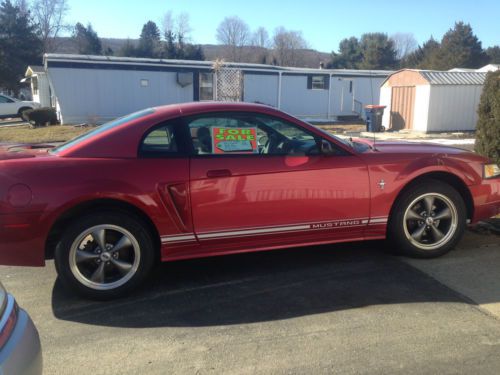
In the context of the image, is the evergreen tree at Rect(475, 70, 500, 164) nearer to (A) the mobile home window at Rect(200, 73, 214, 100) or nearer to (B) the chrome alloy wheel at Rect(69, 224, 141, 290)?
(B) the chrome alloy wheel at Rect(69, 224, 141, 290)

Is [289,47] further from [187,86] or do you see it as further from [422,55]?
[187,86]

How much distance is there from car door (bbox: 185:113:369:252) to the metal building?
581 inches

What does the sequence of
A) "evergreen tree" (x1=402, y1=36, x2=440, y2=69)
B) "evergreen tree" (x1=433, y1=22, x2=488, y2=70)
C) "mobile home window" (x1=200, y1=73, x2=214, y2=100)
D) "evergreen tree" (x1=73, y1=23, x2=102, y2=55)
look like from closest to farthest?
"mobile home window" (x1=200, y1=73, x2=214, y2=100)
"evergreen tree" (x1=433, y1=22, x2=488, y2=70)
"evergreen tree" (x1=402, y1=36, x2=440, y2=69)
"evergreen tree" (x1=73, y1=23, x2=102, y2=55)

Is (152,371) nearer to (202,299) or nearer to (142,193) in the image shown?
(202,299)

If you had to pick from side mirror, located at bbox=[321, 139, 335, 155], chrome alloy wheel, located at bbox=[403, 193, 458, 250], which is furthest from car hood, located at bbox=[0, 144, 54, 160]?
chrome alloy wheel, located at bbox=[403, 193, 458, 250]

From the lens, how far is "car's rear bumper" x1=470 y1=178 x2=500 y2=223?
4.50m

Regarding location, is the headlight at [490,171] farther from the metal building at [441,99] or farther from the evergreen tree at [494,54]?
the evergreen tree at [494,54]

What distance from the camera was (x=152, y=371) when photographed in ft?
9.09

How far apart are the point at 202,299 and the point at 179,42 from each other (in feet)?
220

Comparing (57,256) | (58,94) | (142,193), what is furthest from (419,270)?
(58,94)

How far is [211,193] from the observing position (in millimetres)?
3795

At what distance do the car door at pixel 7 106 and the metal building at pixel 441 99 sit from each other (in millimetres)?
22742

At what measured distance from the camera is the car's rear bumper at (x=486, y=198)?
4504 mm

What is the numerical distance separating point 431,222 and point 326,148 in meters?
1.30
